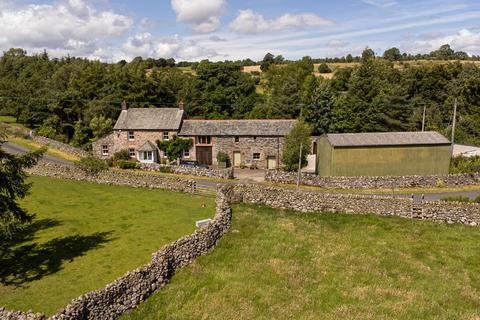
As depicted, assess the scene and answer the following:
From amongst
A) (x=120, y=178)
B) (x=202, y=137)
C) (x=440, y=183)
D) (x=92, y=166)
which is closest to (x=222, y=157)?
(x=202, y=137)

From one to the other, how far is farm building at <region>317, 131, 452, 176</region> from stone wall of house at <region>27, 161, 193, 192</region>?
17561 millimetres

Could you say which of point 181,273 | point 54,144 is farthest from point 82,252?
point 54,144

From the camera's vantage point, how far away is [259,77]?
4761 inches

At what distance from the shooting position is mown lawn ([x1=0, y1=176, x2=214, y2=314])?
16.9 m

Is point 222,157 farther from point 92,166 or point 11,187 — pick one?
point 11,187

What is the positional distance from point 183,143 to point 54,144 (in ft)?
75.9

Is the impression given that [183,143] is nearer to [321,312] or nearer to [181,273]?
[181,273]

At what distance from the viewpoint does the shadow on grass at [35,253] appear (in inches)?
713

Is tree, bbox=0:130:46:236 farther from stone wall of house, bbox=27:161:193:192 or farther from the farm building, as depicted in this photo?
the farm building

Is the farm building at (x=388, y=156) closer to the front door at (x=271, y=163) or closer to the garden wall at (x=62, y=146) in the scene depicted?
the front door at (x=271, y=163)

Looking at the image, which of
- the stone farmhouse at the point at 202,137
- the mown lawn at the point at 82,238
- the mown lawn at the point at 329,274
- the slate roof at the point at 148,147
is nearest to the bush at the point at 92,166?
the mown lawn at the point at 82,238

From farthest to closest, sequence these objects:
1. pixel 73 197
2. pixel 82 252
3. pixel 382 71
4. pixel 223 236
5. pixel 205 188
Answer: pixel 382 71 → pixel 205 188 → pixel 73 197 → pixel 223 236 → pixel 82 252

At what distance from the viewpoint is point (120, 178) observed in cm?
3694

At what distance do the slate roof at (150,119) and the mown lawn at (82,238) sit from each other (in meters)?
18.1
